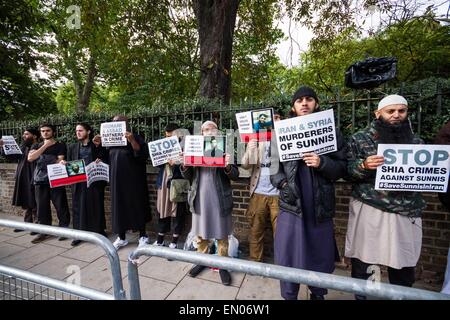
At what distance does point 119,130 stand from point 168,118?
96cm

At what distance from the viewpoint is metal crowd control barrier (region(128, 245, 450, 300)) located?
104 cm

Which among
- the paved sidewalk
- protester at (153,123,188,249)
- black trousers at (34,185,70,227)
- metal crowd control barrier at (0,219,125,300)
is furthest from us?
black trousers at (34,185,70,227)

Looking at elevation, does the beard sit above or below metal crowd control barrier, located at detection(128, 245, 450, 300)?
above

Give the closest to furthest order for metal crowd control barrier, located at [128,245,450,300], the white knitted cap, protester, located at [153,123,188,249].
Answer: metal crowd control barrier, located at [128,245,450,300]
the white knitted cap
protester, located at [153,123,188,249]

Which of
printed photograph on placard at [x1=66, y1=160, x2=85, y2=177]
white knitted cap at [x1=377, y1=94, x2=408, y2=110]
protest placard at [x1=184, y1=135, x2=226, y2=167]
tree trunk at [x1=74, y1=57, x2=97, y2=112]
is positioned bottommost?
printed photograph on placard at [x1=66, y1=160, x2=85, y2=177]

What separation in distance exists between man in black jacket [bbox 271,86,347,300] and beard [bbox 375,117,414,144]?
36cm

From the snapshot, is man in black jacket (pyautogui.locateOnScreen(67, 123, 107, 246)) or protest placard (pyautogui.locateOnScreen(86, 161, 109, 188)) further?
man in black jacket (pyautogui.locateOnScreen(67, 123, 107, 246))

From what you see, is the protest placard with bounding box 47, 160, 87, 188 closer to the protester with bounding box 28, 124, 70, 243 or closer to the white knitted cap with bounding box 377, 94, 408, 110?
the protester with bounding box 28, 124, 70, 243

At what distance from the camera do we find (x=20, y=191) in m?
5.44

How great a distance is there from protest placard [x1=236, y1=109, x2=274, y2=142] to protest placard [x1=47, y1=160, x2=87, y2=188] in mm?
2948

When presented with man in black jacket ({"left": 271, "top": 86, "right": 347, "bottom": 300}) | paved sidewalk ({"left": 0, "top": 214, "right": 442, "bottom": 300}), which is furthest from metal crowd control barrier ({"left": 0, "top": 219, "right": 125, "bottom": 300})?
man in black jacket ({"left": 271, "top": 86, "right": 347, "bottom": 300})

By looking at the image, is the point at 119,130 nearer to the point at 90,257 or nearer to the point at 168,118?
the point at 168,118

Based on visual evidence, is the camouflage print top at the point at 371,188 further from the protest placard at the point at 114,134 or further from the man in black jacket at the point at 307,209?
the protest placard at the point at 114,134

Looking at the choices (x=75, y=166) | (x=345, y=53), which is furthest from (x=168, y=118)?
(x=345, y=53)
